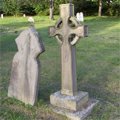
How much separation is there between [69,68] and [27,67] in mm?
774

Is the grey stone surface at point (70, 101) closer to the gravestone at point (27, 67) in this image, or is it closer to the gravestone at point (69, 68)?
the gravestone at point (69, 68)

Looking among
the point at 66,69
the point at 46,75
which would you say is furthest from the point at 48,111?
the point at 46,75

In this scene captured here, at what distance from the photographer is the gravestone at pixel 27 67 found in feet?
18.7

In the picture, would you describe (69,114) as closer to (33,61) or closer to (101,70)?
(33,61)

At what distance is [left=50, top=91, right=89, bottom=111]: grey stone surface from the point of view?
5.53 metres

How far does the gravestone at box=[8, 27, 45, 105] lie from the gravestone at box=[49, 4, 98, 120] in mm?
353

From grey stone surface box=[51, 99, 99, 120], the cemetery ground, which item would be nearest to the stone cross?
grey stone surface box=[51, 99, 99, 120]

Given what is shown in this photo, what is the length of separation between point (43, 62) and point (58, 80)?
6.91ft

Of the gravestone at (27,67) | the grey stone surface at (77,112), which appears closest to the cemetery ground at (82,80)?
the grey stone surface at (77,112)

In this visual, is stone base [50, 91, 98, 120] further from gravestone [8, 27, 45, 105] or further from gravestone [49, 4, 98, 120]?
gravestone [8, 27, 45, 105]

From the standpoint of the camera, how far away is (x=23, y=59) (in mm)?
5930

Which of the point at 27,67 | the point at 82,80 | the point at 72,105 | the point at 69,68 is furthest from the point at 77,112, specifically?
the point at 82,80

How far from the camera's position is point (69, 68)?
567cm

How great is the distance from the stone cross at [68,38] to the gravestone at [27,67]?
38 centimetres
